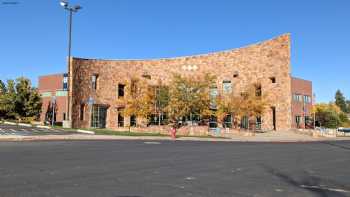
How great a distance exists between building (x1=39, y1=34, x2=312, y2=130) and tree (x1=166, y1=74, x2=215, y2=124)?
8.53 m

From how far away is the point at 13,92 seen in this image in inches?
2116

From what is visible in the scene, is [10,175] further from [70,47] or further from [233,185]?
[70,47]

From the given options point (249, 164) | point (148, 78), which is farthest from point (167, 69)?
point (249, 164)

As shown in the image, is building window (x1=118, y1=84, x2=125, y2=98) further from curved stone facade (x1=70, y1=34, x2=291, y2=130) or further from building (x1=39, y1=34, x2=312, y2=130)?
curved stone facade (x1=70, y1=34, x2=291, y2=130)

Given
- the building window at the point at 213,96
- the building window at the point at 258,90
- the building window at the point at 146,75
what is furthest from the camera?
the building window at the point at 146,75

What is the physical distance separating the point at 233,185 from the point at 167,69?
50831 mm

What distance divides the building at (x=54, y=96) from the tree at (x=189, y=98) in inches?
870

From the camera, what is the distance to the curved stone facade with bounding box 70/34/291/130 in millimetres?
49562

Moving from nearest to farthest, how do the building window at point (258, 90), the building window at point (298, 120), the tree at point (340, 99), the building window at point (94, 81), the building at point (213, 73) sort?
the building at point (213, 73) < the building window at point (258, 90) < the building window at point (94, 81) < the building window at point (298, 120) < the tree at point (340, 99)

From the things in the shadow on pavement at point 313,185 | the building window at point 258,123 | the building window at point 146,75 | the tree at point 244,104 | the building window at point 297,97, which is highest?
the building window at point 146,75

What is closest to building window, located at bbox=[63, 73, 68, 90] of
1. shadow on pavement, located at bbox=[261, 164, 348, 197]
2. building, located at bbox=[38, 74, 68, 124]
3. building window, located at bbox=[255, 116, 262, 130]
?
building, located at bbox=[38, 74, 68, 124]

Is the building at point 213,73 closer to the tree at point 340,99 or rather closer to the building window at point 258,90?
the building window at point 258,90

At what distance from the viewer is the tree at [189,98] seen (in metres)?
45.0

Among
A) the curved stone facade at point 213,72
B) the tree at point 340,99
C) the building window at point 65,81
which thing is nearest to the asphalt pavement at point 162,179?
the curved stone facade at point 213,72
